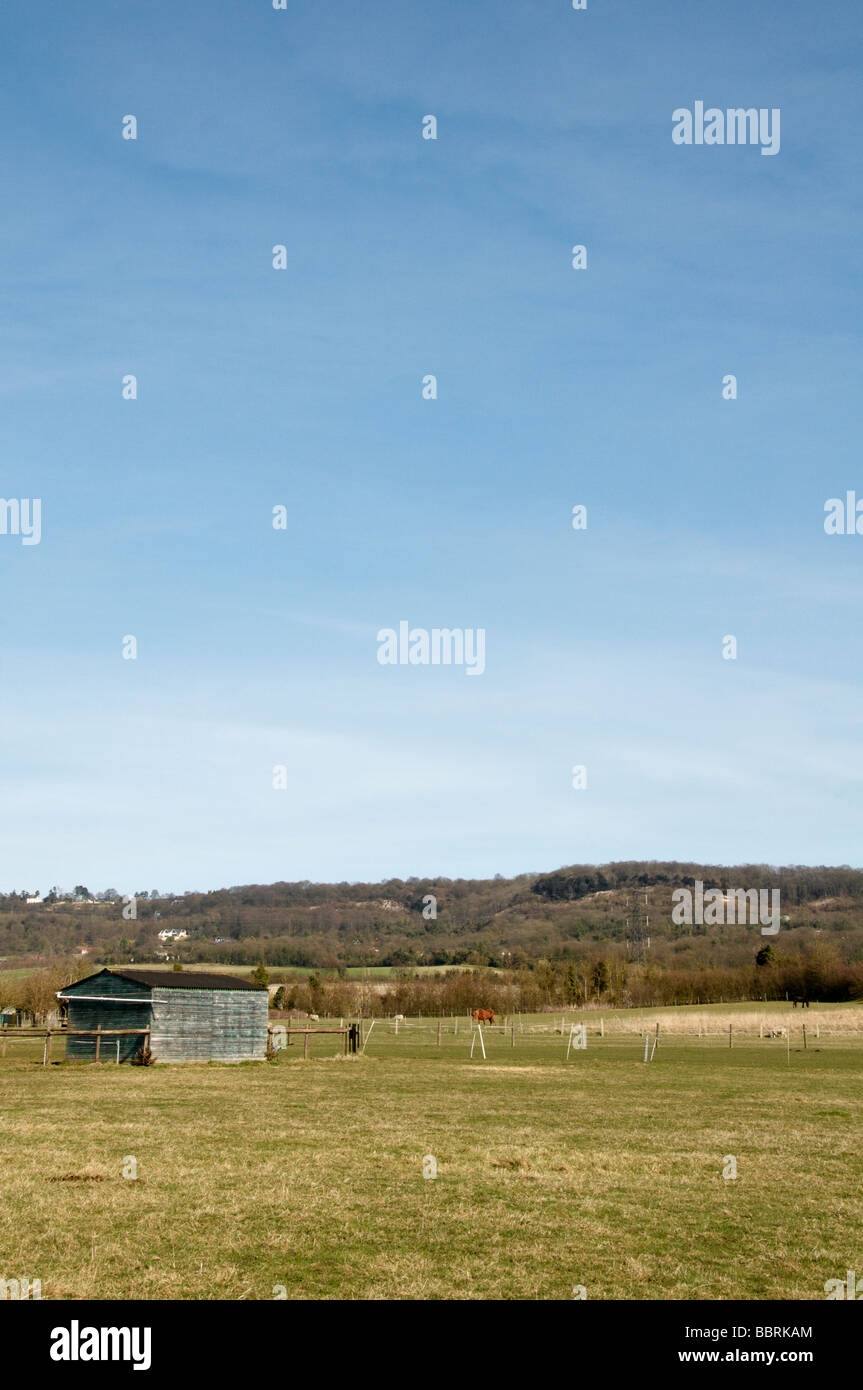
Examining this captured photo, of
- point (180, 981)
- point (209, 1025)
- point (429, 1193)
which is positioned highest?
point (429, 1193)

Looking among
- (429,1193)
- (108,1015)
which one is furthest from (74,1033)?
(429,1193)

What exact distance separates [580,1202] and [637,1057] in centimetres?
4642

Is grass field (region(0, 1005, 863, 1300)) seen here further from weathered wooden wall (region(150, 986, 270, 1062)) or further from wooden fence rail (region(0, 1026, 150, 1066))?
weathered wooden wall (region(150, 986, 270, 1062))

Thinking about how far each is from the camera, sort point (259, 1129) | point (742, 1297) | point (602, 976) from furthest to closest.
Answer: point (602, 976) < point (259, 1129) < point (742, 1297)

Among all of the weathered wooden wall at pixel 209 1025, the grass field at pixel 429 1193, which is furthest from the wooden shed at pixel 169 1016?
the grass field at pixel 429 1193

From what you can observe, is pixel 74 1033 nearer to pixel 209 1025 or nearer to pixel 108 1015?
pixel 108 1015

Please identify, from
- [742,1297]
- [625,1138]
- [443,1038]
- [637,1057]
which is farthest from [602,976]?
[742,1297]

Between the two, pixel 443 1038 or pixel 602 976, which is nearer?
pixel 443 1038

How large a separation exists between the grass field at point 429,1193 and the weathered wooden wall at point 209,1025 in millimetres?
16224

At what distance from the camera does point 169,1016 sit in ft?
180

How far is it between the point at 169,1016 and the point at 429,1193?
3953cm

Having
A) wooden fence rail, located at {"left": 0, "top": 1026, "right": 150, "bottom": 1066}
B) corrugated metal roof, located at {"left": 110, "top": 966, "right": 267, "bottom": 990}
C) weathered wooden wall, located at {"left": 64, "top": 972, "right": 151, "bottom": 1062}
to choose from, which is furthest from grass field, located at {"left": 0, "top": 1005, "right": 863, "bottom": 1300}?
corrugated metal roof, located at {"left": 110, "top": 966, "right": 267, "bottom": 990}
